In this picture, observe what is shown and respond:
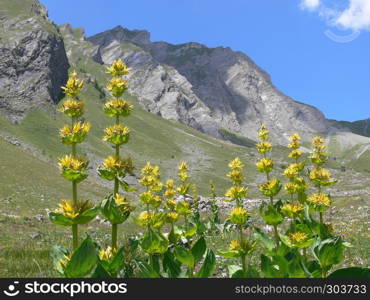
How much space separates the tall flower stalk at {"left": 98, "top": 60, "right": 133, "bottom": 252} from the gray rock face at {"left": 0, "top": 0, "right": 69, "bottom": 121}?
102241mm

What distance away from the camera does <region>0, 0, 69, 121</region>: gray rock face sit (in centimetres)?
10888

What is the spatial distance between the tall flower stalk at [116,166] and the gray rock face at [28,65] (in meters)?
102

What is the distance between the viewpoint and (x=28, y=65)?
120188mm

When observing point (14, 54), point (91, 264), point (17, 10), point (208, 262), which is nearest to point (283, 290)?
point (208, 262)

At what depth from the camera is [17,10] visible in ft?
467

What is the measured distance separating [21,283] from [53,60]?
13772 cm

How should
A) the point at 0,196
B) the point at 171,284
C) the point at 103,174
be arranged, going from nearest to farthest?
1. the point at 171,284
2. the point at 103,174
3. the point at 0,196

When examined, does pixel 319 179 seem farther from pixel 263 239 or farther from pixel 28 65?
pixel 28 65

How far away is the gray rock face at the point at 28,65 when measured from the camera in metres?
109

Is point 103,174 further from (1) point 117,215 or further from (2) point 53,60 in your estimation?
(2) point 53,60

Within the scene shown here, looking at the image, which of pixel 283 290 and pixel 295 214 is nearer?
pixel 283 290

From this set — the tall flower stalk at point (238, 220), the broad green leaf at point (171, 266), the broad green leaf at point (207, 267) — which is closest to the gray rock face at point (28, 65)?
the tall flower stalk at point (238, 220)

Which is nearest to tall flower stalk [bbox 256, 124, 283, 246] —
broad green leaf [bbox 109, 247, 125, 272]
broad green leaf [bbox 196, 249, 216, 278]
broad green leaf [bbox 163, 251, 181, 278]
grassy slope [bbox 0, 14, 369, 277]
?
broad green leaf [bbox 196, 249, 216, 278]

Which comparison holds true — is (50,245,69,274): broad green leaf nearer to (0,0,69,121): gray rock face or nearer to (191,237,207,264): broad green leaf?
(191,237,207,264): broad green leaf
